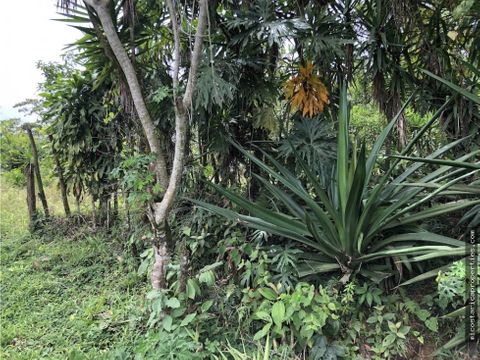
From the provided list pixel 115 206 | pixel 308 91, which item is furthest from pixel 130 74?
pixel 115 206

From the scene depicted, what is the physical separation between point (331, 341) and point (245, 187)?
1288 mm

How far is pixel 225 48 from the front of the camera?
7.76ft

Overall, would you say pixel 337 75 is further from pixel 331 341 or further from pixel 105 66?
pixel 331 341

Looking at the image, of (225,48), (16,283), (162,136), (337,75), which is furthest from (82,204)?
(337,75)

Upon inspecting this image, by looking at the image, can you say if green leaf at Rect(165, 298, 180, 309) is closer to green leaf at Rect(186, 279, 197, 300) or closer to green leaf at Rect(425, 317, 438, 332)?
green leaf at Rect(186, 279, 197, 300)

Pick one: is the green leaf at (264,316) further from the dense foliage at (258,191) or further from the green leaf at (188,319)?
the green leaf at (188,319)

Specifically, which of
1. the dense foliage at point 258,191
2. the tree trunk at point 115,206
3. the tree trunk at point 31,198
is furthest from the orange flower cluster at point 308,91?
the tree trunk at point 31,198

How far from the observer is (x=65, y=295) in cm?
231

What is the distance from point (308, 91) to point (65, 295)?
2.22 metres

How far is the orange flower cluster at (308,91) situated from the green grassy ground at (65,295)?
170 centimetres

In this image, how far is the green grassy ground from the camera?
5.91 ft

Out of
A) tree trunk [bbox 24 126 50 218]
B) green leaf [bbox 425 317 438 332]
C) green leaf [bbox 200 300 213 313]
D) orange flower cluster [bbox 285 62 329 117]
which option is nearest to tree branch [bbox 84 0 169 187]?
green leaf [bbox 200 300 213 313]

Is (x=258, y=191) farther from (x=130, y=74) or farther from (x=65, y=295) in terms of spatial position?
(x=65, y=295)

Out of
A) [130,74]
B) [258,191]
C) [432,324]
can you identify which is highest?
[130,74]
